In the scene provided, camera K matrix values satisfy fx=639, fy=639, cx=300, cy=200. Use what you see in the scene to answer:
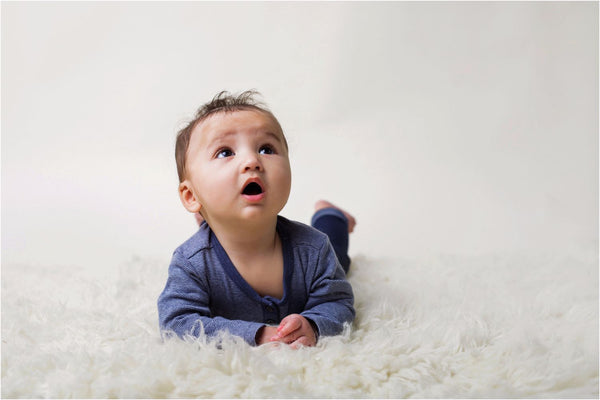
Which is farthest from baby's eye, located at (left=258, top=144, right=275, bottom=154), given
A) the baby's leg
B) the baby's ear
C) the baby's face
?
the baby's leg

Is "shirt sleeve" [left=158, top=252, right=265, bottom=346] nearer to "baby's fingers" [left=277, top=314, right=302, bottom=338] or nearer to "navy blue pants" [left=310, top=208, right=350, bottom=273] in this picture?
"baby's fingers" [left=277, top=314, right=302, bottom=338]

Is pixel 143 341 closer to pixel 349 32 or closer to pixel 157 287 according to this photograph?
pixel 157 287

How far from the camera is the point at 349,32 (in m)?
2.68

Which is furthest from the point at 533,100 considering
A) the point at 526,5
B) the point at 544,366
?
the point at 544,366

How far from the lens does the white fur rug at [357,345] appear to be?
3.18ft

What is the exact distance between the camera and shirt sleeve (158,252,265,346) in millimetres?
1119

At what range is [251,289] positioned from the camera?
1.22 metres

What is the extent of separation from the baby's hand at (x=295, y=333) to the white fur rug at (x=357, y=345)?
0.09 feet

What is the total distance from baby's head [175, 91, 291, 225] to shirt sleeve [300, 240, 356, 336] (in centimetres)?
16

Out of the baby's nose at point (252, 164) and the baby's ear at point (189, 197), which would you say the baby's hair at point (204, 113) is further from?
the baby's nose at point (252, 164)

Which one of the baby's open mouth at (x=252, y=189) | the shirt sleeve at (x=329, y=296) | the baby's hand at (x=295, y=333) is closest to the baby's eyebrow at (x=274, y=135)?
the baby's open mouth at (x=252, y=189)

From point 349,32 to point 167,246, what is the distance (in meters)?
1.25

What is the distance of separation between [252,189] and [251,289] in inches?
7.7

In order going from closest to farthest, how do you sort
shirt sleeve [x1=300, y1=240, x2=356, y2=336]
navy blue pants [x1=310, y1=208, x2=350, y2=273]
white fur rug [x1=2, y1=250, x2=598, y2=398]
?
white fur rug [x1=2, y1=250, x2=598, y2=398] < shirt sleeve [x1=300, y1=240, x2=356, y2=336] < navy blue pants [x1=310, y1=208, x2=350, y2=273]
